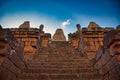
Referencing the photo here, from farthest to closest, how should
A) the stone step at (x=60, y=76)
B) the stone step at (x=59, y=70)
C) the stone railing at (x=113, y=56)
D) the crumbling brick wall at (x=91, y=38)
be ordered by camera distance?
the crumbling brick wall at (x=91, y=38) < the stone step at (x=59, y=70) < the stone step at (x=60, y=76) < the stone railing at (x=113, y=56)

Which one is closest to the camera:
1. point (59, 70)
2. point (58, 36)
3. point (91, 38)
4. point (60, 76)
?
point (60, 76)

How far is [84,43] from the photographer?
28.2ft

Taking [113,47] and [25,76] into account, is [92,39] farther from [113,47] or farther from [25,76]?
[25,76]

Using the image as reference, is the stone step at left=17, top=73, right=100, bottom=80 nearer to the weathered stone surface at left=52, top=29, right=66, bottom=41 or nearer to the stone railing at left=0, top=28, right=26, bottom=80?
the stone railing at left=0, top=28, right=26, bottom=80

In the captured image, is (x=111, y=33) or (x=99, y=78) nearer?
(x=111, y=33)

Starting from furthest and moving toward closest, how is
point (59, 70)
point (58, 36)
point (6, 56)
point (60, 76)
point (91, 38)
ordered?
point (58, 36)
point (91, 38)
point (59, 70)
point (60, 76)
point (6, 56)

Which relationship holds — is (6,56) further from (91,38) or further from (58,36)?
(58,36)

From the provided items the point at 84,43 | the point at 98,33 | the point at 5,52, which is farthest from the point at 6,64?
the point at 98,33

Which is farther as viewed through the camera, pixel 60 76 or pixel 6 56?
pixel 60 76

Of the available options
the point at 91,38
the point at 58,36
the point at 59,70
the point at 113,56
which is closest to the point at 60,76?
the point at 59,70

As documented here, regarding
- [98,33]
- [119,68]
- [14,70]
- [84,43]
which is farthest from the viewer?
[98,33]

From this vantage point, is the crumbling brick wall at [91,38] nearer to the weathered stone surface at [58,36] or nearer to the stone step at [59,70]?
the stone step at [59,70]

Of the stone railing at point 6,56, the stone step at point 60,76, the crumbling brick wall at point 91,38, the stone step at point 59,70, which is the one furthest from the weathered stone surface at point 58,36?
the stone railing at point 6,56

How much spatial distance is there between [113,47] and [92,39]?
579 cm
